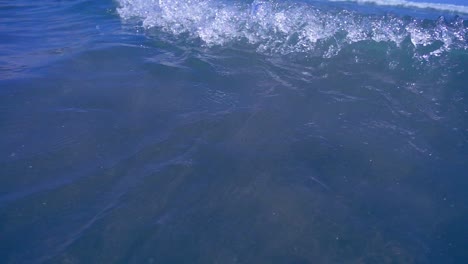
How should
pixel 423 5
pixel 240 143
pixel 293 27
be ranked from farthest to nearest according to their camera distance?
pixel 423 5, pixel 293 27, pixel 240 143

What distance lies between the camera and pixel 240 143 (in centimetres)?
387

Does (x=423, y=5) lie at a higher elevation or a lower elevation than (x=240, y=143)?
higher

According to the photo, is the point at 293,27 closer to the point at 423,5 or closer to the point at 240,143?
the point at 423,5

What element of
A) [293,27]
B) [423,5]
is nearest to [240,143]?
[293,27]

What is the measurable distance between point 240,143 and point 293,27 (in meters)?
3.76

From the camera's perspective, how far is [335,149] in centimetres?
379

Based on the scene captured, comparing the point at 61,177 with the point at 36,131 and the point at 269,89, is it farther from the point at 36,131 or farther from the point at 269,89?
the point at 269,89

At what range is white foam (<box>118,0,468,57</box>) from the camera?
6227 millimetres

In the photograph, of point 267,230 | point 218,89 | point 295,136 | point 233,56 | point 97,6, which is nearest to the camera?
point 267,230

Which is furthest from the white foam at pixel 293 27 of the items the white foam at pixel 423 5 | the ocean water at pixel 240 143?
the white foam at pixel 423 5

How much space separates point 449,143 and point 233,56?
3374 millimetres

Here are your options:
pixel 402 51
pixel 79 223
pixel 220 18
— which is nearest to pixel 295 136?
pixel 79 223

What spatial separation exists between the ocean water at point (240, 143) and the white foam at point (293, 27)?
4 centimetres

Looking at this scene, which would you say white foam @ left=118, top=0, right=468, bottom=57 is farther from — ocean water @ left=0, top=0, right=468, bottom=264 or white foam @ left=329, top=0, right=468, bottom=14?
white foam @ left=329, top=0, right=468, bottom=14
